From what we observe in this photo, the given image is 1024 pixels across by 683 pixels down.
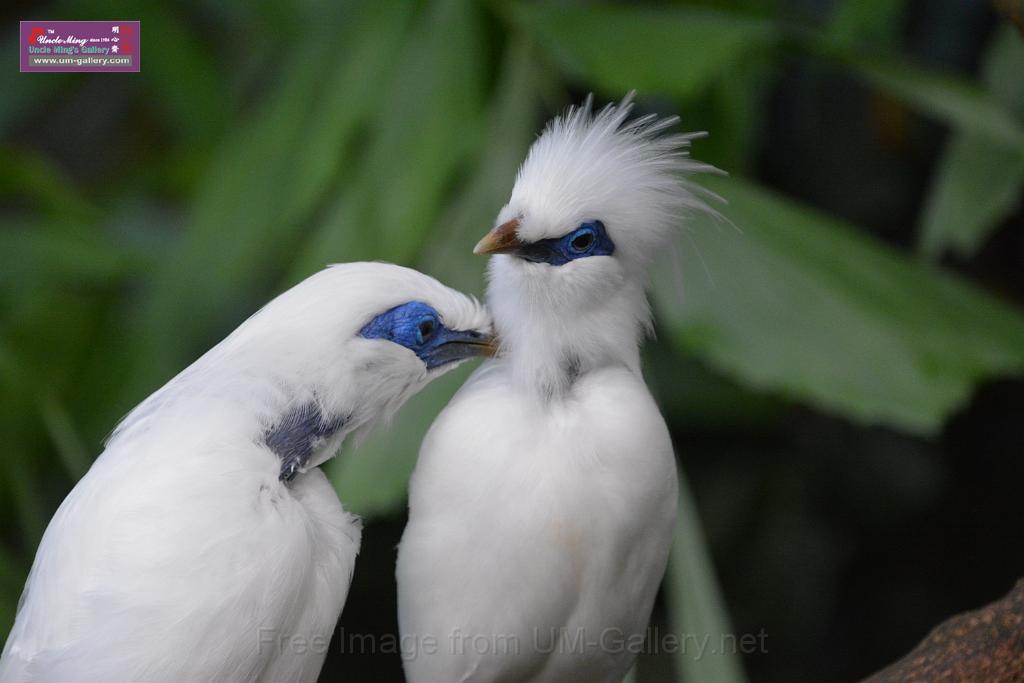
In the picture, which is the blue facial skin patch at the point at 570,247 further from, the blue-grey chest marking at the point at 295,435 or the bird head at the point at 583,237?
the blue-grey chest marking at the point at 295,435

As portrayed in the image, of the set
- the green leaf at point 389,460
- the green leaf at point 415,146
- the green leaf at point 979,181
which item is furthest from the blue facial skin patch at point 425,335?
the green leaf at point 979,181

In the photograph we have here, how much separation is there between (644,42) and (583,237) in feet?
3.76

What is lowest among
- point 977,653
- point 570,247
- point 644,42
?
point 977,653

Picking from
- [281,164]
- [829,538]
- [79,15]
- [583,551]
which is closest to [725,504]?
[829,538]

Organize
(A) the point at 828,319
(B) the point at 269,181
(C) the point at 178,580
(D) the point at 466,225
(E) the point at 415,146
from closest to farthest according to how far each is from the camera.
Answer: (C) the point at 178,580
(A) the point at 828,319
(D) the point at 466,225
(E) the point at 415,146
(B) the point at 269,181

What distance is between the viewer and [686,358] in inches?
131

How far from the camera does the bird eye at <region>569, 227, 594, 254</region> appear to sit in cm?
174

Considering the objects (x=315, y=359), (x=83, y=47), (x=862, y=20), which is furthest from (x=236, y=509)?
(x=862, y=20)

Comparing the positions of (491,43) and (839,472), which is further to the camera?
(839,472)

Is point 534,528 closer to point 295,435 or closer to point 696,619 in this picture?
point 295,435

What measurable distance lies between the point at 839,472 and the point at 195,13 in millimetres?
3053

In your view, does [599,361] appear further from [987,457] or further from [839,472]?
[987,457]

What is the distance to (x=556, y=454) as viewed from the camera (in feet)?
5.74

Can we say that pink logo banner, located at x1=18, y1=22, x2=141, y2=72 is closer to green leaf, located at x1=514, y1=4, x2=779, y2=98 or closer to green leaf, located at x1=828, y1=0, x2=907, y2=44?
green leaf, located at x1=514, y1=4, x2=779, y2=98
